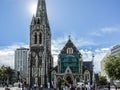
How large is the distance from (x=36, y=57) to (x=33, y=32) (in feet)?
22.6

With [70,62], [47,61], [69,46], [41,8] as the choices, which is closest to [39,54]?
[47,61]

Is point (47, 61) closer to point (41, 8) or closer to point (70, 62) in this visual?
point (70, 62)

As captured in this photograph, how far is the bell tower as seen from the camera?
333 ft

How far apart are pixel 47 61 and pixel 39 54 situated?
9.51 feet

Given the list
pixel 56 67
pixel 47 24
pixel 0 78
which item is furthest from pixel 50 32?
pixel 0 78

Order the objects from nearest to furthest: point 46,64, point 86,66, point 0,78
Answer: point 46,64 → point 86,66 → point 0,78

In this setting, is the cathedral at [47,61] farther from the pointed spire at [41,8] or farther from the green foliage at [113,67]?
the green foliage at [113,67]

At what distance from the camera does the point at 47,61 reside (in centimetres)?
10206

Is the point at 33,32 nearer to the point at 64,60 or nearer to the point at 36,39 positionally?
the point at 36,39

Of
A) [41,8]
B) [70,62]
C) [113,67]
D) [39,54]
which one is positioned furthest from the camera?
[41,8]

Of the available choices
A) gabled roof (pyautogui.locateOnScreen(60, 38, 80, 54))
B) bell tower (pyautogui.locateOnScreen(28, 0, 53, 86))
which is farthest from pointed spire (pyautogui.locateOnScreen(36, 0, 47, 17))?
gabled roof (pyautogui.locateOnScreen(60, 38, 80, 54))

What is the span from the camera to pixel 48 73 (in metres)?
104

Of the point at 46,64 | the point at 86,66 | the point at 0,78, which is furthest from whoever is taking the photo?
the point at 0,78

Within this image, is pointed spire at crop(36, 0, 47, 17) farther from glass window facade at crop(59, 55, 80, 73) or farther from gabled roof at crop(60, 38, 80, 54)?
glass window facade at crop(59, 55, 80, 73)
